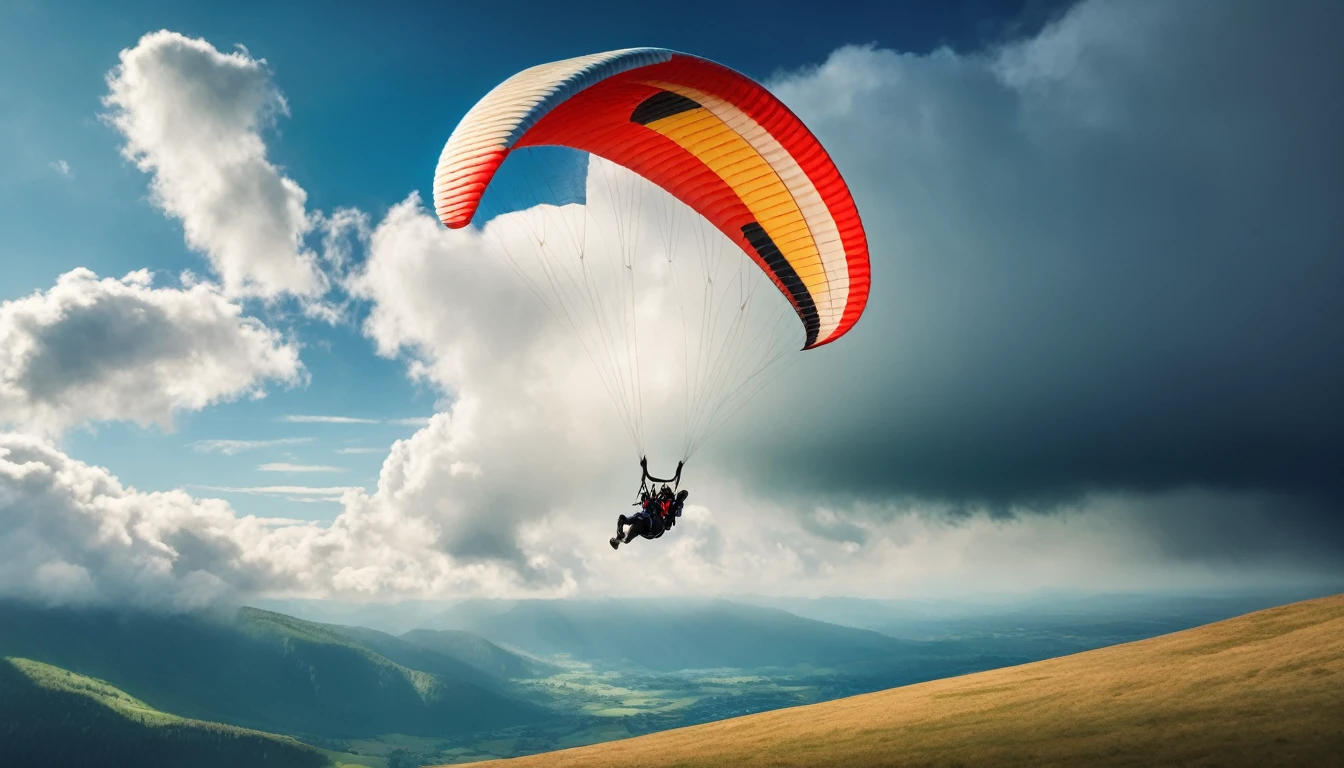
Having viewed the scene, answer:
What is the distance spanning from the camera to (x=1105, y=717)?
23.0m

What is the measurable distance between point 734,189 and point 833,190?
4.00m

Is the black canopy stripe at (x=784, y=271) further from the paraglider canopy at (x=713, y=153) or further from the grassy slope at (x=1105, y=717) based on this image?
the grassy slope at (x=1105, y=717)

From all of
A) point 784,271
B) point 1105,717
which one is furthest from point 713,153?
point 1105,717

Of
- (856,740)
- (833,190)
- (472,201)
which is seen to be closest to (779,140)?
(833,190)

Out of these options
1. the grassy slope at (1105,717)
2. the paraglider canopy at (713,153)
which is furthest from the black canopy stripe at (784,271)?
the grassy slope at (1105,717)

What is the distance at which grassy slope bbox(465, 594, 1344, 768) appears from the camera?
713 inches

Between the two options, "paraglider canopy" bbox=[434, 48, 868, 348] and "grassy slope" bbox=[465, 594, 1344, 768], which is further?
"paraglider canopy" bbox=[434, 48, 868, 348]

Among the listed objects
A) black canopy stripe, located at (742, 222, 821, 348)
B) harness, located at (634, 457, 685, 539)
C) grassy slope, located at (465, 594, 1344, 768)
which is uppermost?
black canopy stripe, located at (742, 222, 821, 348)

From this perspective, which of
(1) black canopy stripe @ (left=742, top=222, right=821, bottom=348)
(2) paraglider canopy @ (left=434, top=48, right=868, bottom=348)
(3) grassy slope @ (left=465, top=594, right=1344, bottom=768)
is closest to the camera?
(3) grassy slope @ (left=465, top=594, right=1344, bottom=768)

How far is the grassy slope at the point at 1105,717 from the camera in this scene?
18.1 metres

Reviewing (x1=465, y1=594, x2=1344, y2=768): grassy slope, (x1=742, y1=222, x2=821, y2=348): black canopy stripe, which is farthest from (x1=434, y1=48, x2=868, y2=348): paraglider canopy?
(x1=465, y1=594, x2=1344, y2=768): grassy slope

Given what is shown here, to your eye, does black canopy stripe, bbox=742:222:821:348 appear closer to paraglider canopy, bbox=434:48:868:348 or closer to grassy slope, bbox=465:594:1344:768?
paraglider canopy, bbox=434:48:868:348

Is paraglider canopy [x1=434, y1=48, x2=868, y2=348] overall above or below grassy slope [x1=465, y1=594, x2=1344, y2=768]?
above

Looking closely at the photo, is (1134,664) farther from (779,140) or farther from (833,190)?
(779,140)
